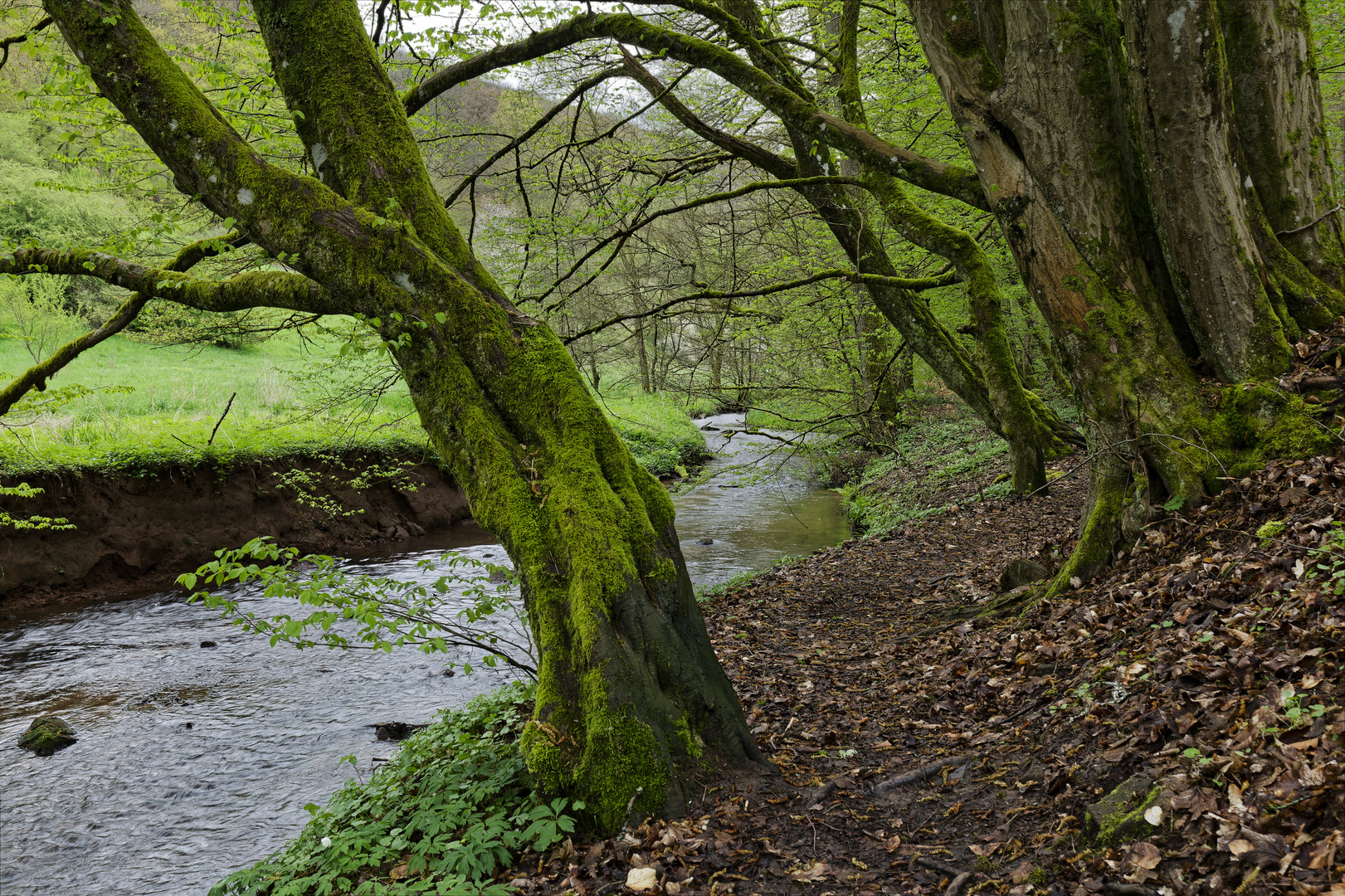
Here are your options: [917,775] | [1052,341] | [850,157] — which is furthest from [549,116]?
[917,775]

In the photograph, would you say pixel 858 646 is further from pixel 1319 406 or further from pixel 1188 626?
pixel 1319 406

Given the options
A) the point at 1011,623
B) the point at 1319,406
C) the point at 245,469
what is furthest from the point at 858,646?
the point at 245,469

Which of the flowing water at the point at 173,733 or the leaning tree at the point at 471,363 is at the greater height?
the leaning tree at the point at 471,363

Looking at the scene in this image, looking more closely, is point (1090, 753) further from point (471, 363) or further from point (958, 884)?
point (471, 363)

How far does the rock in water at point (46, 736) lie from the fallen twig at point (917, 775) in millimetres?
6750

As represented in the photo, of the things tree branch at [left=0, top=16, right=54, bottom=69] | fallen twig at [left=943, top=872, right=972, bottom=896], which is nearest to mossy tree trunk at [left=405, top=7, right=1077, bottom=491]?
tree branch at [left=0, top=16, right=54, bottom=69]

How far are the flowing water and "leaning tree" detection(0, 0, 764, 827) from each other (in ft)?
10.1

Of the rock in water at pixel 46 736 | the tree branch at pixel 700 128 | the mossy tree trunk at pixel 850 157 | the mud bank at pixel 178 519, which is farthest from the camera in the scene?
the mud bank at pixel 178 519

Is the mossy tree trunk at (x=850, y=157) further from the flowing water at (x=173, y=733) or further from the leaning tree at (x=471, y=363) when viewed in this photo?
the flowing water at (x=173, y=733)

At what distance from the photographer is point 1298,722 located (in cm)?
218

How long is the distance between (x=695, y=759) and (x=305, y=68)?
14.0ft

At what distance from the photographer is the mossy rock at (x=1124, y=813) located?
2.23 metres

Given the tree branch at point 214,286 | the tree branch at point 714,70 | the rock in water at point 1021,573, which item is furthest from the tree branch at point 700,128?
the rock in water at point 1021,573

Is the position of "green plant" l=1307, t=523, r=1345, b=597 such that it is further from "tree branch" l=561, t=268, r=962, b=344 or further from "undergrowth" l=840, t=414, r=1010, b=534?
"undergrowth" l=840, t=414, r=1010, b=534
